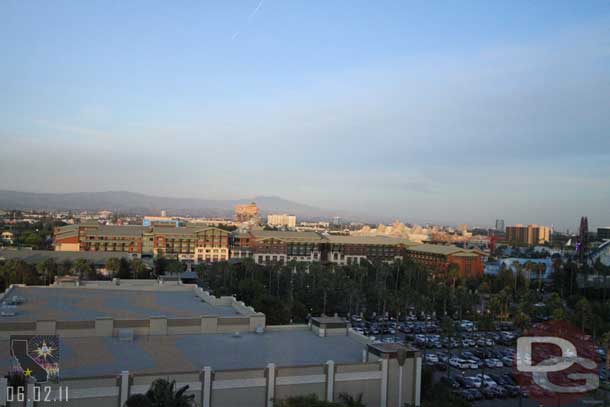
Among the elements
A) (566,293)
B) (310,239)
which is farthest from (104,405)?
(310,239)

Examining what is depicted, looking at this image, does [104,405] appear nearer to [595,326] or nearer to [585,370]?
[585,370]

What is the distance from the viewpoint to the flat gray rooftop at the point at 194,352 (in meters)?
13.7

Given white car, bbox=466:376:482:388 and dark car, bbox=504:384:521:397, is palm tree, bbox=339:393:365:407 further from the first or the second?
dark car, bbox=504:384:521:397

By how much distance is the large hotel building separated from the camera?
216 ft

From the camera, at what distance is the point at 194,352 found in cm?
1551

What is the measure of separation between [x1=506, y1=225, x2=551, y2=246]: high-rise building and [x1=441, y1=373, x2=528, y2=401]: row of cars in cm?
14317

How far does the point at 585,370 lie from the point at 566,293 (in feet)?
110

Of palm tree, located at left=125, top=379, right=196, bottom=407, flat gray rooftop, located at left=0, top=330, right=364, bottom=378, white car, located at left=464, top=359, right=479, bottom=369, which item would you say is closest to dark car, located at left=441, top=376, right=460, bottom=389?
white car, located at left=464, top=359, right=479, bottom=369

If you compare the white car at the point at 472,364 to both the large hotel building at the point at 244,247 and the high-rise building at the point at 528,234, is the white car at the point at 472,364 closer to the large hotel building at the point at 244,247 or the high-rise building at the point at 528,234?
the large hotel building at the point at 244,247

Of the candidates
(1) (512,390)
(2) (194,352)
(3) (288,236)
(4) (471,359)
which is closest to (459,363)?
(4) (471,359)

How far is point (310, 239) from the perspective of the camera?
72.1 m

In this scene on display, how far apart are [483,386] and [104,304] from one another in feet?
55.5

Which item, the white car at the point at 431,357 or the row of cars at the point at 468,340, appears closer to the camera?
the white car at the point at 431,357

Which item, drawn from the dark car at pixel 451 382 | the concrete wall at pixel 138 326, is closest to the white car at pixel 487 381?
the dark car at pixel 451 382
